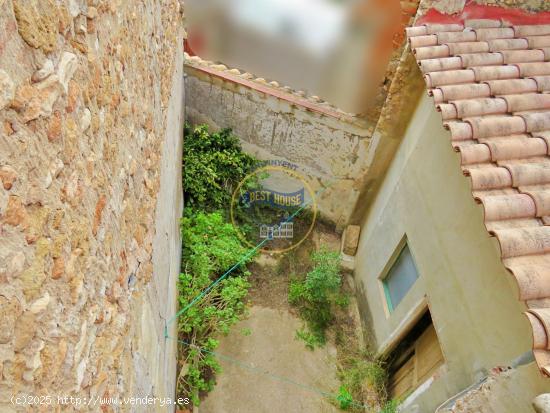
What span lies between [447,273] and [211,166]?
3977 millimetres

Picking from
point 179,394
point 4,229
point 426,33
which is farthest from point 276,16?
point 4,229

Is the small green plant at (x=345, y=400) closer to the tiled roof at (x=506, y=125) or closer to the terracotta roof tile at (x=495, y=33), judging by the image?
the tiled roof at (x=506, y=125)

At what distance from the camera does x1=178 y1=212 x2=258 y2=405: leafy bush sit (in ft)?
14.7

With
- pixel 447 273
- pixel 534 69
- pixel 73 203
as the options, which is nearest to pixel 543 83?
pixel 534 69

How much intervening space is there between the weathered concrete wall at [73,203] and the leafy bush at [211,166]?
3.44 m

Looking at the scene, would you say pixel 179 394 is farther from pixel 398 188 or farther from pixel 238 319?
pixel 398 188

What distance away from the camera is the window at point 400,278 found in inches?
173

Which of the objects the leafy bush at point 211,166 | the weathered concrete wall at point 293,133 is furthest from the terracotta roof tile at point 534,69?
the leafy bush at point 211,166

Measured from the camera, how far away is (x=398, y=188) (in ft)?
15.9

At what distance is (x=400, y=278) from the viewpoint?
4664 mm

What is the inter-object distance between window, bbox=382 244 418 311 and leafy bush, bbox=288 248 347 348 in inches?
30.4

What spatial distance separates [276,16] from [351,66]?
2078 mm

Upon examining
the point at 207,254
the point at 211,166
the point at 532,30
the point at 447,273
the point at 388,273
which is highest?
the point at 532,30

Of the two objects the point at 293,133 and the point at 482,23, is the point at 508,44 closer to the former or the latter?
the point at 482,23
